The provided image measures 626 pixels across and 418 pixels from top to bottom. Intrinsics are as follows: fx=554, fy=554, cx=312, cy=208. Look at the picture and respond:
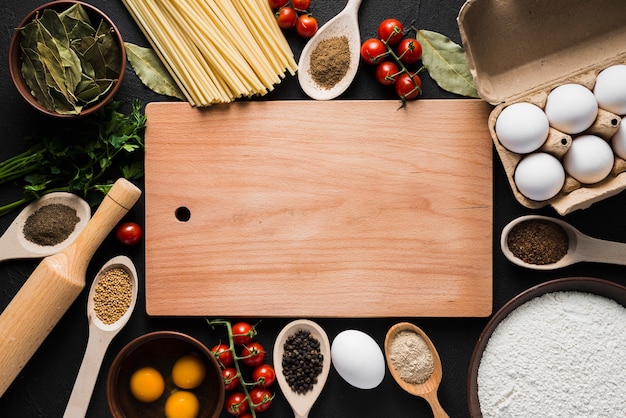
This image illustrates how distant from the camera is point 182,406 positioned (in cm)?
149

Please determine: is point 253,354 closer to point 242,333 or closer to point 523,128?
point 242,333

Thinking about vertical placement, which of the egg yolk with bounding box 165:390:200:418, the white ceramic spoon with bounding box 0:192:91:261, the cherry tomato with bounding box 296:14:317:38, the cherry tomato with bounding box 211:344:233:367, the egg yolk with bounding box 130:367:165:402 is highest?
the cherry tomato with bounding box 296:14:317:38

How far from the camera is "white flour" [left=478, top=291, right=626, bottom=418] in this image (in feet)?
4.68

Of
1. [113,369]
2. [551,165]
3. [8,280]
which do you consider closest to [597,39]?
[551,165]

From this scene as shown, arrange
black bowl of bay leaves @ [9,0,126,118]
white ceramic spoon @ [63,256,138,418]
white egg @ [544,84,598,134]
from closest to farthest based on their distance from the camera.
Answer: white egg @ [544,84,598,134] → black bowl of bay leaves @ [9,0,126,118] → white ceramic spoon @ [63,256,138,418]

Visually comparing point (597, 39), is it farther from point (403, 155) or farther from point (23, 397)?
point (23, 397)

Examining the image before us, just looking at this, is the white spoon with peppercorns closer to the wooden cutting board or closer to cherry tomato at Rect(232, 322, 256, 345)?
the wooden cutting board

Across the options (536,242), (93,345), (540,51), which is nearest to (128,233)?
(93,345)

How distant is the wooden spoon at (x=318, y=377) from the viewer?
151 centimetres

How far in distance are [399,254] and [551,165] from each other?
442 mm

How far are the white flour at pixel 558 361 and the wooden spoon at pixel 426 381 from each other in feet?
0.36

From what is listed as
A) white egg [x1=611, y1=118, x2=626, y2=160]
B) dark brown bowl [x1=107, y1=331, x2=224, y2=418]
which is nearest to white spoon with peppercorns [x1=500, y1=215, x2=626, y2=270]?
white egg [x1=611, y1=118, x2=626, y2=160]

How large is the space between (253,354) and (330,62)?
822mm

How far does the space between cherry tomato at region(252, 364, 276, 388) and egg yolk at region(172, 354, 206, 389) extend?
0.47 feet
